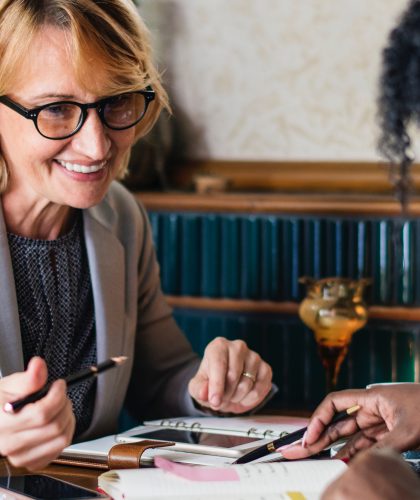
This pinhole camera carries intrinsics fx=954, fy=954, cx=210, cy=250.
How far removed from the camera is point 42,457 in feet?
3.85

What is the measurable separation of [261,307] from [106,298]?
72 centimetres

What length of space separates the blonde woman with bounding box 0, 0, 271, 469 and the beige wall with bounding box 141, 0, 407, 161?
793 millimetres

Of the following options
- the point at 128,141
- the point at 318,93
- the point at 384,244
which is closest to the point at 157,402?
the point at 128,141

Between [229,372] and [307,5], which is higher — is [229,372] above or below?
below

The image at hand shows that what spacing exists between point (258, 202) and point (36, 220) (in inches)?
31.1

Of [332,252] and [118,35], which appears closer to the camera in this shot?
[118,35]

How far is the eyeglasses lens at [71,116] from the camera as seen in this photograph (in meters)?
1.52

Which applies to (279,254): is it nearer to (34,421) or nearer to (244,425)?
(244,425)

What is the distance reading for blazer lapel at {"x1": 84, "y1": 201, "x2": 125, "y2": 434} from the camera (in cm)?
171

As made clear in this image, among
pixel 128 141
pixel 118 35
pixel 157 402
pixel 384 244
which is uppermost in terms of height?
pixel 118 35

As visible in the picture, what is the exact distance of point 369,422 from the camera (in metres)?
1.38

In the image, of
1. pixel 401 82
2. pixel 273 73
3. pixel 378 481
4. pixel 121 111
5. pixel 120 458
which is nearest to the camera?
pixel 378 481

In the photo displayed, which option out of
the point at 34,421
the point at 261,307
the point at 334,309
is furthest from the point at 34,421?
the point at 261,307

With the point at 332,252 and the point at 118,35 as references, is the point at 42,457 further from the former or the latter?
the point at 332,252
